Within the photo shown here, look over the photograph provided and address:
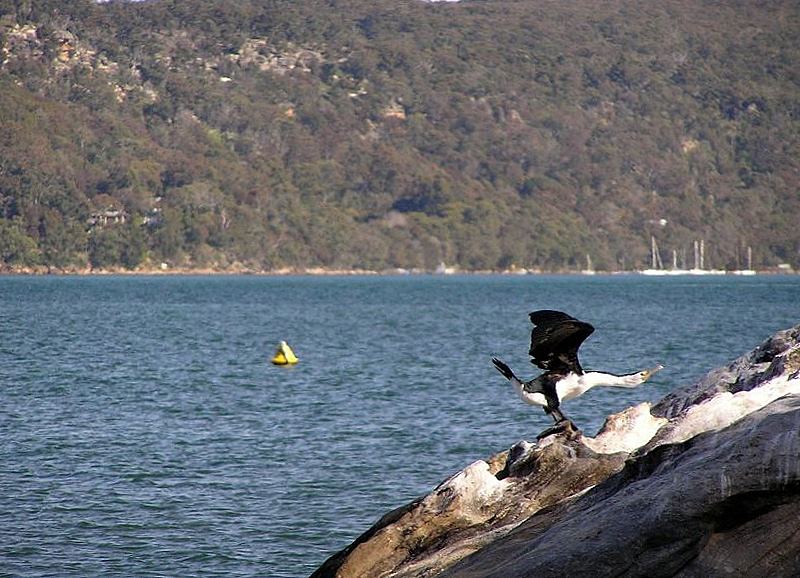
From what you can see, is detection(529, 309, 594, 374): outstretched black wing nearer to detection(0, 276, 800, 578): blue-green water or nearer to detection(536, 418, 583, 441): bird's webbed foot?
detection(536, 418, 583, 441): bird's webbed foot

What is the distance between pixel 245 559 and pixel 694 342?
171 ft

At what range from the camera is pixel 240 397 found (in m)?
40.4

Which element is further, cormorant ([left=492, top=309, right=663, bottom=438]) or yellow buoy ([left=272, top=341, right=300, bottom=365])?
yellow buoy ([left=272, top=341, right=300, bottom=365])

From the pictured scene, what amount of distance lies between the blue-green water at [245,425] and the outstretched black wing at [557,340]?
535 centimetres

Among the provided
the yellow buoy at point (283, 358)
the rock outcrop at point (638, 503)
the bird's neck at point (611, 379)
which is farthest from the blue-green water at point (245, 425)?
the bird's neck at point (611, 379)

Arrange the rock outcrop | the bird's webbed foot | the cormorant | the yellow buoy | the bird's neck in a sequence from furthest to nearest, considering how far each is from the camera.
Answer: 1. the yellow buoy
2. the bird's webbed foot
3. the cormorant
4. the bird's neck
5. the rock outcrop

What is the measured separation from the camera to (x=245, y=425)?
32656mm

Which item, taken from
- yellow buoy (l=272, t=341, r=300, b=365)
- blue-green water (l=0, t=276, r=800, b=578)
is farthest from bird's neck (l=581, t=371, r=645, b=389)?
yellow buoy (l=272, t=341, r=300, b=365)

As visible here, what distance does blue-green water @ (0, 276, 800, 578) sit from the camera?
63.1ft

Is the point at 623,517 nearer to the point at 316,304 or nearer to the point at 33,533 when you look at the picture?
the point at 33,533

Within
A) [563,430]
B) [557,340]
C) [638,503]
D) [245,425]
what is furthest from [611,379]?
[245,425]

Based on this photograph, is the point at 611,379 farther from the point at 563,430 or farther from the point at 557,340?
the point at 563,430

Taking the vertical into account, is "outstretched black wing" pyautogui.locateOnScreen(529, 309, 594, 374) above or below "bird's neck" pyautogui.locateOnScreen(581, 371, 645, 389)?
above

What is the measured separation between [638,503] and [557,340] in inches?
113
